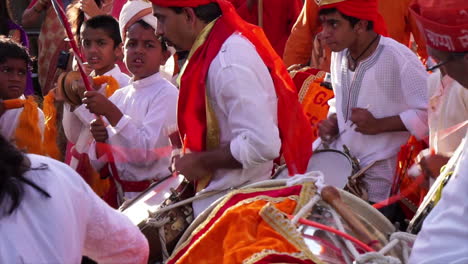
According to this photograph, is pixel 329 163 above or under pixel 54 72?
above

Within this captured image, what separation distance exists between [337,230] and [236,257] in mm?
353

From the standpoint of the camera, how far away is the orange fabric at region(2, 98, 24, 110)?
6.20 meters

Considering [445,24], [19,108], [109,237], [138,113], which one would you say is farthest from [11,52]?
[445,24]

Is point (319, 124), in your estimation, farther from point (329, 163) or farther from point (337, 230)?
point (337, 230)

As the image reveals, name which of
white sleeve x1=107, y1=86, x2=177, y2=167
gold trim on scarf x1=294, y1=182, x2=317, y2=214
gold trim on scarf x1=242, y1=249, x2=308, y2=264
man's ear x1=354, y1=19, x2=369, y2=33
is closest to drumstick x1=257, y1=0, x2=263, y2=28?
white sleeve x1=107, y1=86, x2=177, y2=167

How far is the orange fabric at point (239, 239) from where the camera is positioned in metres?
3.12

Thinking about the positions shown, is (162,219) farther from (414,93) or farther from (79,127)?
(79,127)

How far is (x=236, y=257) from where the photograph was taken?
10.3ft

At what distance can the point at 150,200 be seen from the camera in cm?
479

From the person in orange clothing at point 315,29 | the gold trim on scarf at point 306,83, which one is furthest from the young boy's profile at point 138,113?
the person in orange clothing at point 315,29

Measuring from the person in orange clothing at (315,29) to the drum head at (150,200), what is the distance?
7.26 feet

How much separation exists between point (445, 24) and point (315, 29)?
4023mm

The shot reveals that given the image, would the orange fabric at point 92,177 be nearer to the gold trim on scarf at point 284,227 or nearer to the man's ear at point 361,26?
the man's ear at point 361,26

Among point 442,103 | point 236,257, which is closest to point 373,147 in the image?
point 442,103
